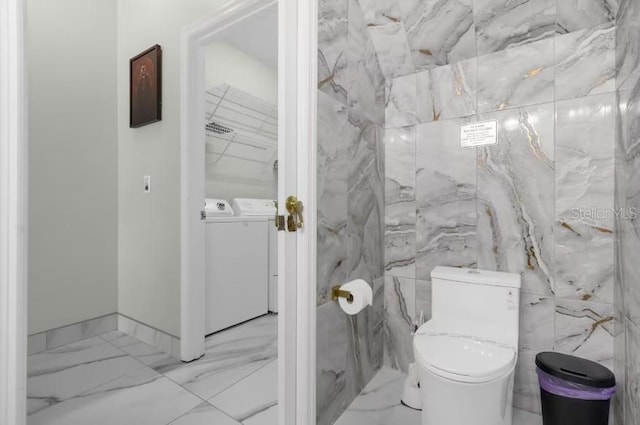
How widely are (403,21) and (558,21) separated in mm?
719

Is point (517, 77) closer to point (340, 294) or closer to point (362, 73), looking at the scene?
point (362, 73)

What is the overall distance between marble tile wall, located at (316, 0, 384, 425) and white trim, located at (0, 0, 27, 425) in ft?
3.08

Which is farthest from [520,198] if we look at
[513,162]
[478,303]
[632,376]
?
[632,376]

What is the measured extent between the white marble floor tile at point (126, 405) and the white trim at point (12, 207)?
98 cm

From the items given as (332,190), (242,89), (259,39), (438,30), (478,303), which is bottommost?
(478,303)

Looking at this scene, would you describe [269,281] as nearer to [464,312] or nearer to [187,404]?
[187,404]

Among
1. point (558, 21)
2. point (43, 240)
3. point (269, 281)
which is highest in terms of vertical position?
point (558, 21)

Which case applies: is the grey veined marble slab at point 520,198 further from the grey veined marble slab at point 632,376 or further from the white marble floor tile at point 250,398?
the white marble floor tile at point 250,398

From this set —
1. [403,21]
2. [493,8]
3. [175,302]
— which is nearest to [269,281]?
[175,302]

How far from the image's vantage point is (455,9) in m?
1.55

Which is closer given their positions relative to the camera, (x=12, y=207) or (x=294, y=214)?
(x=12, y=207)

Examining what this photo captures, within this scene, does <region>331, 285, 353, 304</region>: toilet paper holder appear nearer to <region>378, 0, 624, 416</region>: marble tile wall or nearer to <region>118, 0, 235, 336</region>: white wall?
<region>378, 0, 624, 416</region>: marble tile wall

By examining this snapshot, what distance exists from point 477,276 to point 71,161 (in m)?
2.65

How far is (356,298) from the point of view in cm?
142
